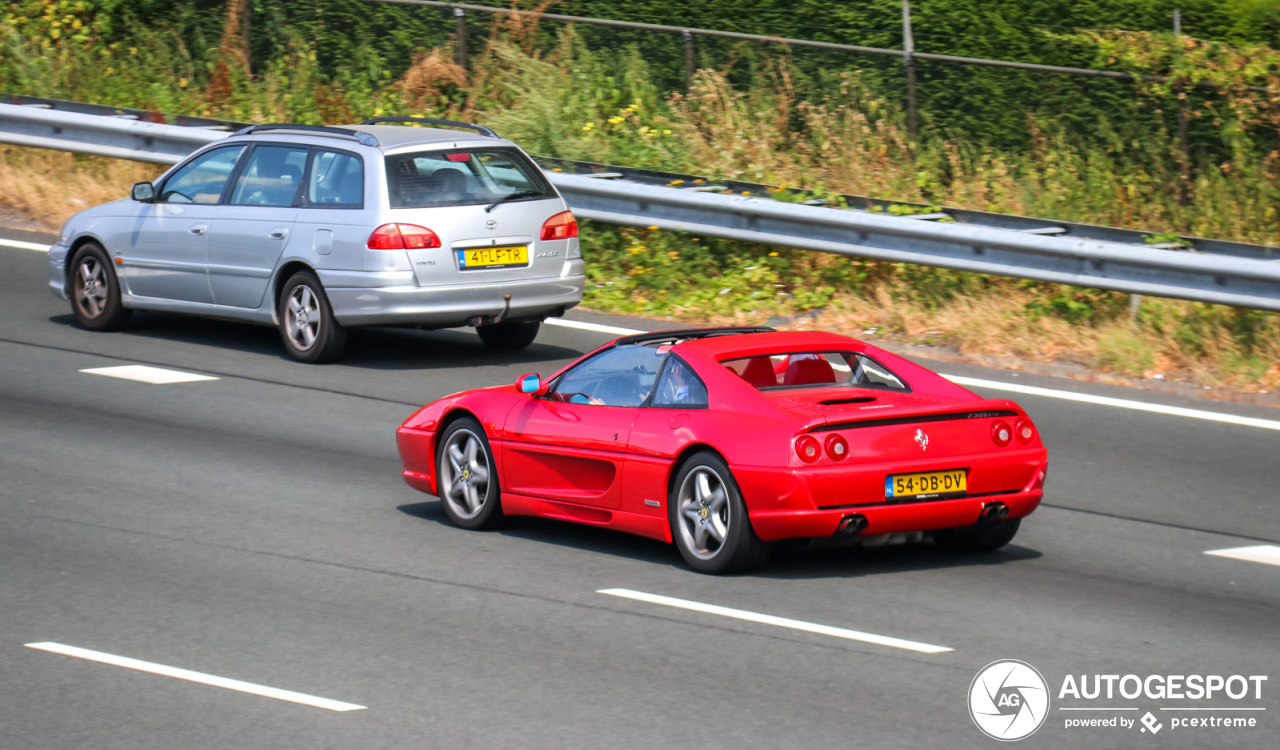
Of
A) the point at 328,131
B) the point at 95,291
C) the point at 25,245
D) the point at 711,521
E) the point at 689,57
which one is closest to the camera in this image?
the point at 711,521

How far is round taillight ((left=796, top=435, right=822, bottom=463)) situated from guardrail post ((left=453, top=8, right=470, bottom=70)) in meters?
15.0

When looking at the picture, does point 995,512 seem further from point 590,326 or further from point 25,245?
point 25,245

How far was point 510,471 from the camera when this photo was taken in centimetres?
918

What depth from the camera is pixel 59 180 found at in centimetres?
1992

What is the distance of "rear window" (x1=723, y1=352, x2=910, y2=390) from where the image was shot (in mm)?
8562

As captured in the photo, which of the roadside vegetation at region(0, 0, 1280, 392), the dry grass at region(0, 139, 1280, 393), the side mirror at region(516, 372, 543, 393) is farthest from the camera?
→ the roadside vegetation at region(0, 0, 1280, 392)

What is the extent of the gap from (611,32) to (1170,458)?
37.7 ft

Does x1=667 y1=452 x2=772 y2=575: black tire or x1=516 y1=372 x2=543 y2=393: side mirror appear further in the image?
x1=516 y1=372 x2=543 y2=393: side mirror

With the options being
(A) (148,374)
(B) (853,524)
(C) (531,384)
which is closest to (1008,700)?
(B) (853,524)

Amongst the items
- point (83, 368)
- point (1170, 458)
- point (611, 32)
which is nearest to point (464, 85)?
point (611, 32)

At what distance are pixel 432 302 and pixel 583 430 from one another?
4.44 meters

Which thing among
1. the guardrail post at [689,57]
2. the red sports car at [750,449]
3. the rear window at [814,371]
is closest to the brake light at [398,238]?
the red sports car at [750,449]

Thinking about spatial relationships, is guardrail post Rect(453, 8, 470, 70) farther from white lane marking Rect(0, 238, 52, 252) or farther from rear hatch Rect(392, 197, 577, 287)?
rear hatch Rect(392, 197, 577, 287)

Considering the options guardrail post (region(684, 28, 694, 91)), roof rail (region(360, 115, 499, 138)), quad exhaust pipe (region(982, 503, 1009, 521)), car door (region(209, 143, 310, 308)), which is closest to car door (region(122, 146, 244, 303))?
car door (region(209, 143, 310, 308))
